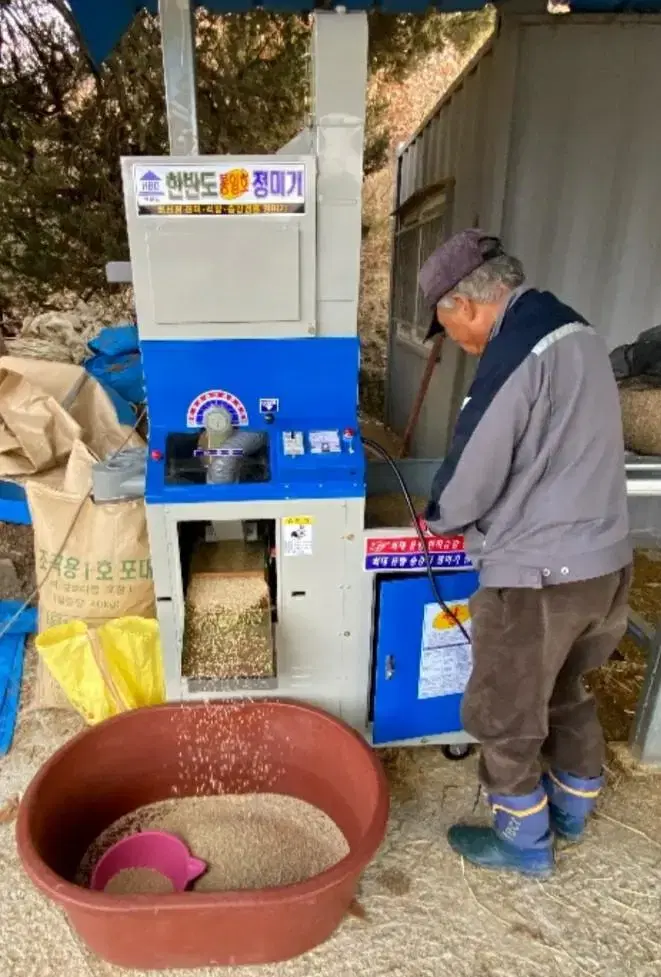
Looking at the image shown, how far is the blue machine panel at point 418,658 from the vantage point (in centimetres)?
181

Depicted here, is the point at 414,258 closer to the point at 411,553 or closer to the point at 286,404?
the point at 286,404

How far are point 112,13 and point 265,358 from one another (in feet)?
6.56

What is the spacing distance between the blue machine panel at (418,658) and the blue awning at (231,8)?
2043 millimetres

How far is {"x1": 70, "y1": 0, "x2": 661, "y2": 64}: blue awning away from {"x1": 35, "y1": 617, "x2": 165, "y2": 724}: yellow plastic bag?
87.9 inches

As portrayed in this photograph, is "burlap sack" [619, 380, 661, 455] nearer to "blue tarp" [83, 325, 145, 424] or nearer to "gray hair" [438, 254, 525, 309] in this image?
"gray hair" [438, 254, 525, 309]

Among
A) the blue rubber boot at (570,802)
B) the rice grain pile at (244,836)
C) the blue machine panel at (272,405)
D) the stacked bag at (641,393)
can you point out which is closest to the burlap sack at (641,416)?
the stacked bag at (641,393)

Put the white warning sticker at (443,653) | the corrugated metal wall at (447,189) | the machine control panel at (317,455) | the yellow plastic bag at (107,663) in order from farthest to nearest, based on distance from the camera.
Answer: the corrugated metal wall at (447,189) < the yellow plastic bag at (107,663) < the white warning sticker at (443,653) < the machine control panel at (317,455)

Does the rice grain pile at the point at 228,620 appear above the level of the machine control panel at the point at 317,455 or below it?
below

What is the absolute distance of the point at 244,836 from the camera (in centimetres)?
180

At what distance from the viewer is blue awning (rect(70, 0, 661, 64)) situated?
8.13 feet

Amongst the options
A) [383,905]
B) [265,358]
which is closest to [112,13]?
[265,358]

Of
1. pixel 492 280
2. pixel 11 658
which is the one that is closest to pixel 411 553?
pixel 492 280

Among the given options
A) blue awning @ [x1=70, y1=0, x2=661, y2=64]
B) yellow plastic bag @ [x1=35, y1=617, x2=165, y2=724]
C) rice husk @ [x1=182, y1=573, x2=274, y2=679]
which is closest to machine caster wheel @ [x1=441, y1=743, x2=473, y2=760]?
rice husk @ [x1=182, y1=573, x2=274, y2=679]

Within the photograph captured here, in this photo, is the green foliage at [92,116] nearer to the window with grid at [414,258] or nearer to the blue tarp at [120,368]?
the window with grid at [414,258]
